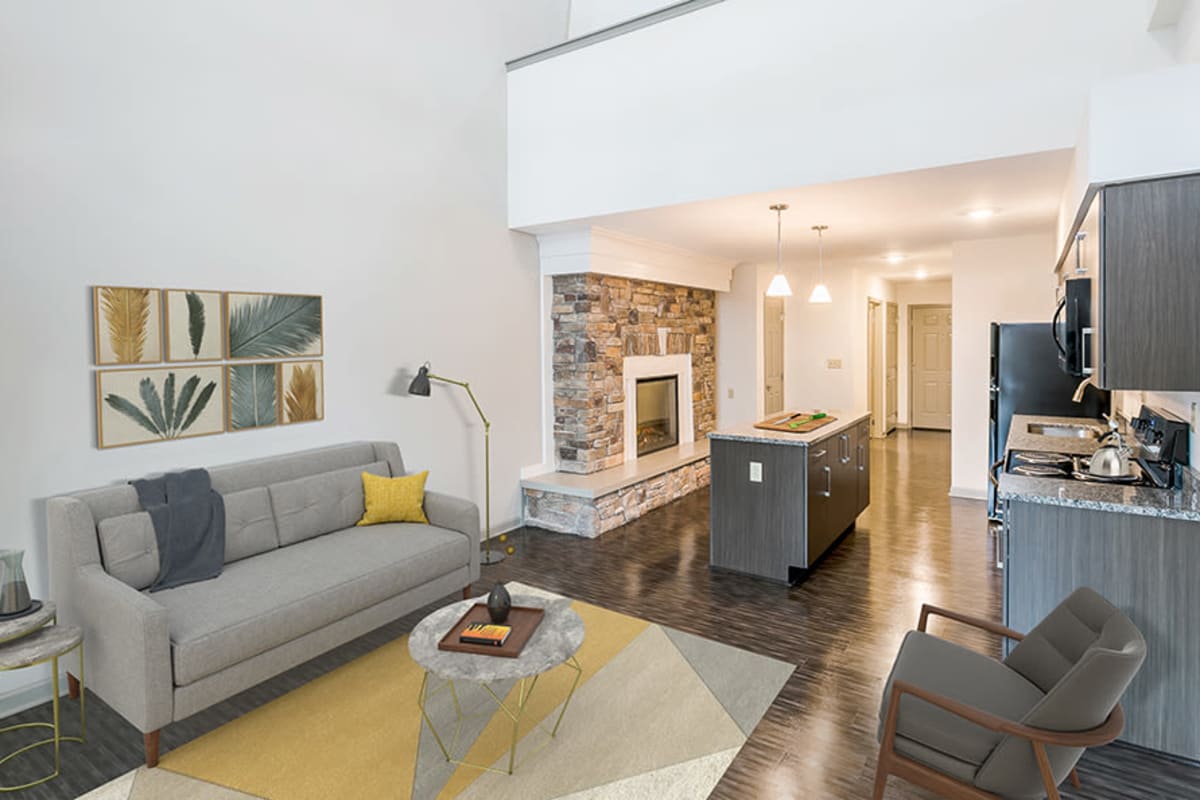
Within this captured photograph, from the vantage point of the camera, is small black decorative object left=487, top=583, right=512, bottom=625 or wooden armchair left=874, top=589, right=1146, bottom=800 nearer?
wooden armchair left=874, top=589, right=1146, bottom=800

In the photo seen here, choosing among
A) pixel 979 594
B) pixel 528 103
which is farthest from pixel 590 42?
→ pixel 979 594

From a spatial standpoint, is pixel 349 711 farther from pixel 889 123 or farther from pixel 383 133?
pixel 889 123

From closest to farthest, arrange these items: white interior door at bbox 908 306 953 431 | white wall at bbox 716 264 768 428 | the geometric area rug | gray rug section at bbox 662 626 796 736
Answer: the geometric area rug, gray rug section at bbox 662 626 796 736, white wall at bbox 716 264 768 428, white interior door at bbox 908 306 953 431

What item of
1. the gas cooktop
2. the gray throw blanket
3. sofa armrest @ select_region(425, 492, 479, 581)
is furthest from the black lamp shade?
the gas cooktop

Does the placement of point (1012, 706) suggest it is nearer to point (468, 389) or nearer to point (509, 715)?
point (509, 715)

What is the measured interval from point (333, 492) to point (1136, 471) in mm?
4071

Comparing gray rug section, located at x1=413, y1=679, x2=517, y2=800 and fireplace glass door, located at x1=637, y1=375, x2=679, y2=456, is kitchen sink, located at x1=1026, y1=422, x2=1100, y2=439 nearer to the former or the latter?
fireplace glass door, located at x1=637, y1=375, x2=679, y2=456

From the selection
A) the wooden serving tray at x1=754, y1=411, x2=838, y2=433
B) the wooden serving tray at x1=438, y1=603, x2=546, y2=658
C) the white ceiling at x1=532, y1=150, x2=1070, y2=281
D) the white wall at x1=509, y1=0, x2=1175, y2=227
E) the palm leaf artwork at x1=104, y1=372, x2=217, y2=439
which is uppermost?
the white wall at x1=509, y1=0, x2=1175, y2=227

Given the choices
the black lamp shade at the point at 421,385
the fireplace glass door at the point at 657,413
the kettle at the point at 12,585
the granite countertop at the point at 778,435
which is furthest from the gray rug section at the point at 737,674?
the fireplace glass door at the point at 657,413

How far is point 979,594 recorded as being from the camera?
4.04 meters

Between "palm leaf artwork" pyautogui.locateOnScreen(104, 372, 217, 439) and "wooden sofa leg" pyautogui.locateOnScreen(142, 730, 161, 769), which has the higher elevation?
"palm leaf artwork" pyautogui.locateOnScreen(104, 372, 217, 439)

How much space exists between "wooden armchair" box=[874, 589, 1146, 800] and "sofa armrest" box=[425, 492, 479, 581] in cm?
242

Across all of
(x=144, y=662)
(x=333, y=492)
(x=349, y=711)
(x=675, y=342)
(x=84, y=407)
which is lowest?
(x=349, y=711)

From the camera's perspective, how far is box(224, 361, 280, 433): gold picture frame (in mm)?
3684
